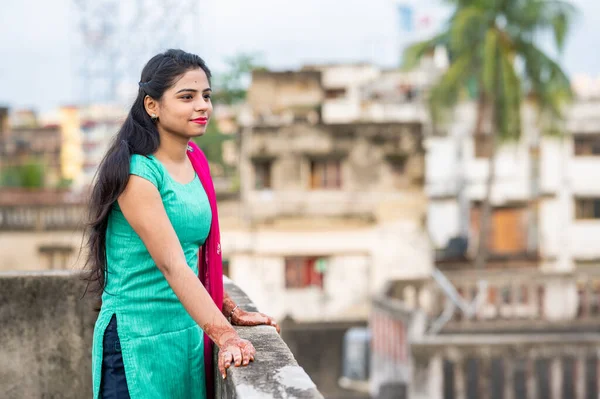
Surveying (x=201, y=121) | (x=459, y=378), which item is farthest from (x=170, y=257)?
(x=459, y=378)

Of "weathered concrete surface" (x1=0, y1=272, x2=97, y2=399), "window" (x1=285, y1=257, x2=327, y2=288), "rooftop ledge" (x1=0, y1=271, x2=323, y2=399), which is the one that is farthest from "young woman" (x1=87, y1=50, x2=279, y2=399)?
"window" (x1=285, y1=257, x2=327, y2=288)

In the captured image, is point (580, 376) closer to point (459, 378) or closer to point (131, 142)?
point (459, 378)

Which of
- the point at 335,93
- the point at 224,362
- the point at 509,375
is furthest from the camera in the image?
the point at 335,93

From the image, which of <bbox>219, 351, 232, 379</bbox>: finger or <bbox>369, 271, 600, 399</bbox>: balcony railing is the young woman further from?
<bbox>369, 271, 600, 399</bbox>: balcony railing

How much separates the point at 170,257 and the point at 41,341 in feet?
5.97

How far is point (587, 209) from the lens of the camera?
27750 millimetres

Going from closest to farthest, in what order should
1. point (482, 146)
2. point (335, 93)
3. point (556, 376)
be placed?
point (556, 376)
point (482, 146)
point (335, 93)

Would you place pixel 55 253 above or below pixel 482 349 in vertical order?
above

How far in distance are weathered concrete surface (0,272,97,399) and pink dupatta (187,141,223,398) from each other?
1345mm

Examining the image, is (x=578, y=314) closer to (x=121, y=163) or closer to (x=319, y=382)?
(x=319, y=382)

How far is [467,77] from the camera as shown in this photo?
2397cm

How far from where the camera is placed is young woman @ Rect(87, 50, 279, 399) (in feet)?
8.88

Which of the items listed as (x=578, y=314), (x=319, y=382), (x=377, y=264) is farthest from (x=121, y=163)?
(x=377, y=264)

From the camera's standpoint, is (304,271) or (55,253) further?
(55,253)
